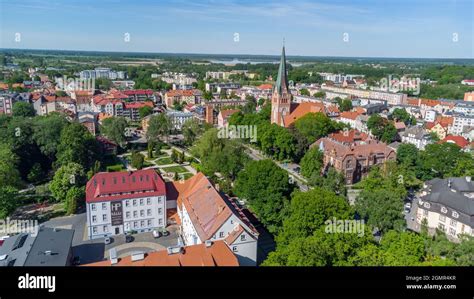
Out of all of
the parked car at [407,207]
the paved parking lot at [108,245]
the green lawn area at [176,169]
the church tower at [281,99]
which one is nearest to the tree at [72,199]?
the paved parking lot at [108,245]

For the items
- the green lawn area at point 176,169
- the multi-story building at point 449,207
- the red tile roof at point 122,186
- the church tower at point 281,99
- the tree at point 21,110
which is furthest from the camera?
the tree at point 21,110

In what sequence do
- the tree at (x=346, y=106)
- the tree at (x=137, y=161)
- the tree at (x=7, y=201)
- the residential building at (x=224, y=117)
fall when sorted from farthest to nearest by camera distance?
the tree at (x=346, y=106) < the residential building at (x=224, y=117) < the tree at (x=137, y=161) < the tree at (x=7, y=201)

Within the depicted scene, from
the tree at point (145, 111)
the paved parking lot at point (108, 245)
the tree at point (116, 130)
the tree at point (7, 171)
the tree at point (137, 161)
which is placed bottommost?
the paved parking lot at point (108, 245)

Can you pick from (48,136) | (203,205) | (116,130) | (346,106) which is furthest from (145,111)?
(203,205)

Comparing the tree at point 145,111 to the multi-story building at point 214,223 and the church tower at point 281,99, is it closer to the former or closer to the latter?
the church tower at point 281,99

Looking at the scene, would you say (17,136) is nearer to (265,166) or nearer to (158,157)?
(158,157)

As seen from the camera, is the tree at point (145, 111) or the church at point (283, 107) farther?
the tree at point (145, 111)

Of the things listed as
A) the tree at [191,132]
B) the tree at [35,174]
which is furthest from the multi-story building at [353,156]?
the tree at [35,174]

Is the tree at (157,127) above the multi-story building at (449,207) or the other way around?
above
